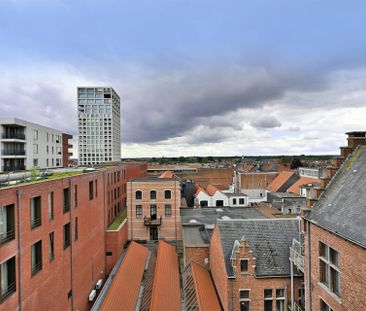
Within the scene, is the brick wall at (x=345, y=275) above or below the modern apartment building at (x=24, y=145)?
below

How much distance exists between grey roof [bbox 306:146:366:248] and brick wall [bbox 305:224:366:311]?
399mm

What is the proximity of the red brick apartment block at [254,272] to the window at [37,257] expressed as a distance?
39.3 feet

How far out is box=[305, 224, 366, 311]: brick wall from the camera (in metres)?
8.69

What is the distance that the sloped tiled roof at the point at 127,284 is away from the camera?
18.0m

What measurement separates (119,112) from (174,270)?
145 metres

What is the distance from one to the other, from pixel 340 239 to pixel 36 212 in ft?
54.9

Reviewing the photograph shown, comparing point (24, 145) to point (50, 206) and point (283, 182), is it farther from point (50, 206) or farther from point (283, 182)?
point (283, 182)

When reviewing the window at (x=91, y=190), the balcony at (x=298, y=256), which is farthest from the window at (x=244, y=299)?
the window at (x=91, y=190)

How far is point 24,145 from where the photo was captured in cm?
4391

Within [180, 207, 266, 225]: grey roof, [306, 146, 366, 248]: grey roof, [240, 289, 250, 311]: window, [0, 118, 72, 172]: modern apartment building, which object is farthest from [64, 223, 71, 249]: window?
[0, 118, 72, 172]: modern apartment building

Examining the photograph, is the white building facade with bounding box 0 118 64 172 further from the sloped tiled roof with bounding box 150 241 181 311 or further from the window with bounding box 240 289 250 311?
the window with bounding box 240 289 250 311

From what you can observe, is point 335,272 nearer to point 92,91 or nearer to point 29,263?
point 29,263

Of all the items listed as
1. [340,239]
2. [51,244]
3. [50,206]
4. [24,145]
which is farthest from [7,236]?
[24,145]

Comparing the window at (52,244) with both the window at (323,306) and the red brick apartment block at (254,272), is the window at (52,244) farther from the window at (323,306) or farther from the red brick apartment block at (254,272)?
the window at (323,306)
